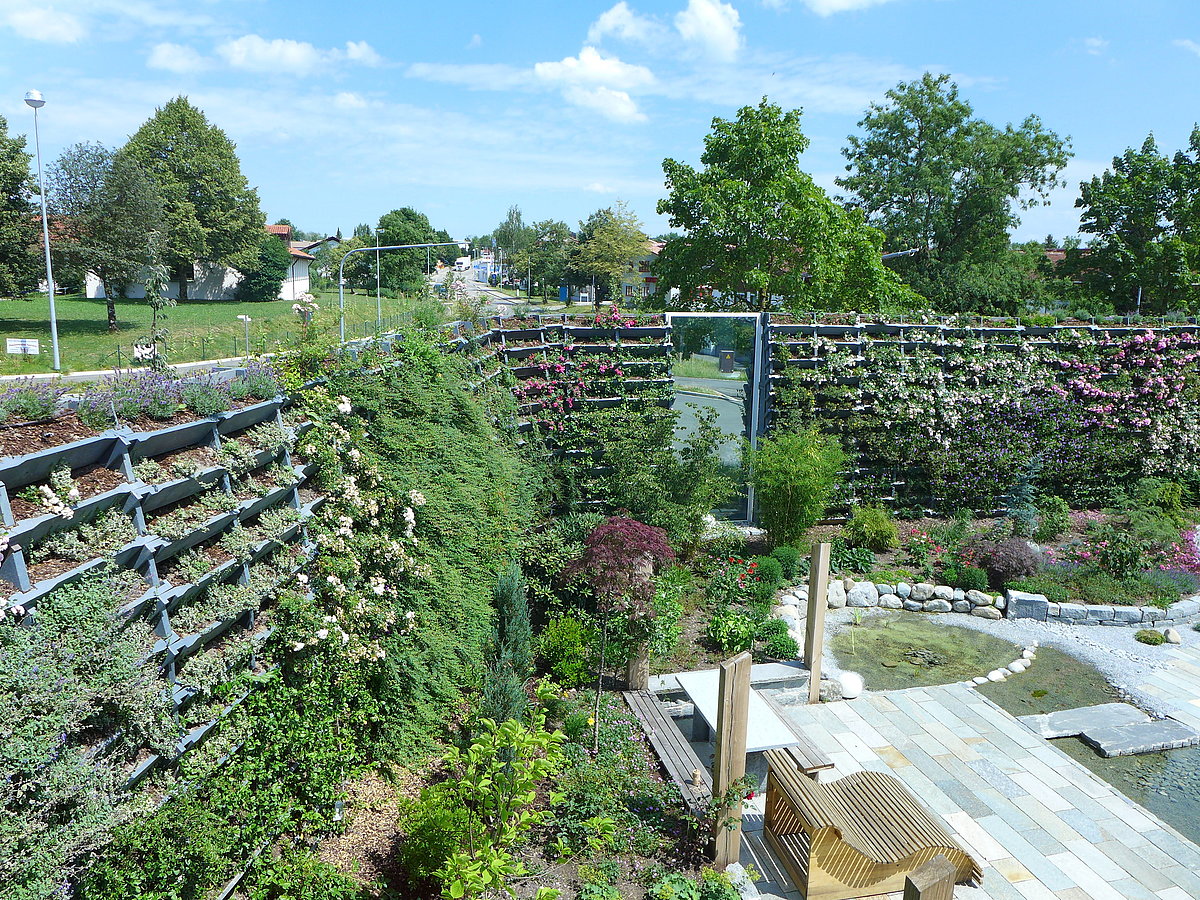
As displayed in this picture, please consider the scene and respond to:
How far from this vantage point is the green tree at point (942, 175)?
25.6 metres

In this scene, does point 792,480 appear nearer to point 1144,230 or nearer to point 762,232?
point 762,232

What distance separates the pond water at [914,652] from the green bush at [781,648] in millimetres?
811

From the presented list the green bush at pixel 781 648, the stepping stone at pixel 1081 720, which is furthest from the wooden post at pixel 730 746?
the stepping stone at pixel 1081 720

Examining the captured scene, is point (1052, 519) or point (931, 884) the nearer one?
point (931, 884)

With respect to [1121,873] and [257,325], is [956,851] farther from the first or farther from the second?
[257,325]

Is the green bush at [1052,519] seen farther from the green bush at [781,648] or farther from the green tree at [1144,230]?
the green tree at [1144,230]

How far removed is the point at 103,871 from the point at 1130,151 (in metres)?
32.0

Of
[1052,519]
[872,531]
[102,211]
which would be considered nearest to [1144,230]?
[1052,519]

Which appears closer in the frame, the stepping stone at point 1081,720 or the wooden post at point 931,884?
the wooden post at point 931,884

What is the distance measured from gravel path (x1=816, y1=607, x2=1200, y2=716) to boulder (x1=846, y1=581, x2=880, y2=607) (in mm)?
105

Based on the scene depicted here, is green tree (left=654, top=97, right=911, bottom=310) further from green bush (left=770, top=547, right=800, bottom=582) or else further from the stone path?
the stone path

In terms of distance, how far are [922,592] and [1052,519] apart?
9.21 ft

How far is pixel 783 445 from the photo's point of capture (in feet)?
30.8

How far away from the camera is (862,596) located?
8.78m
